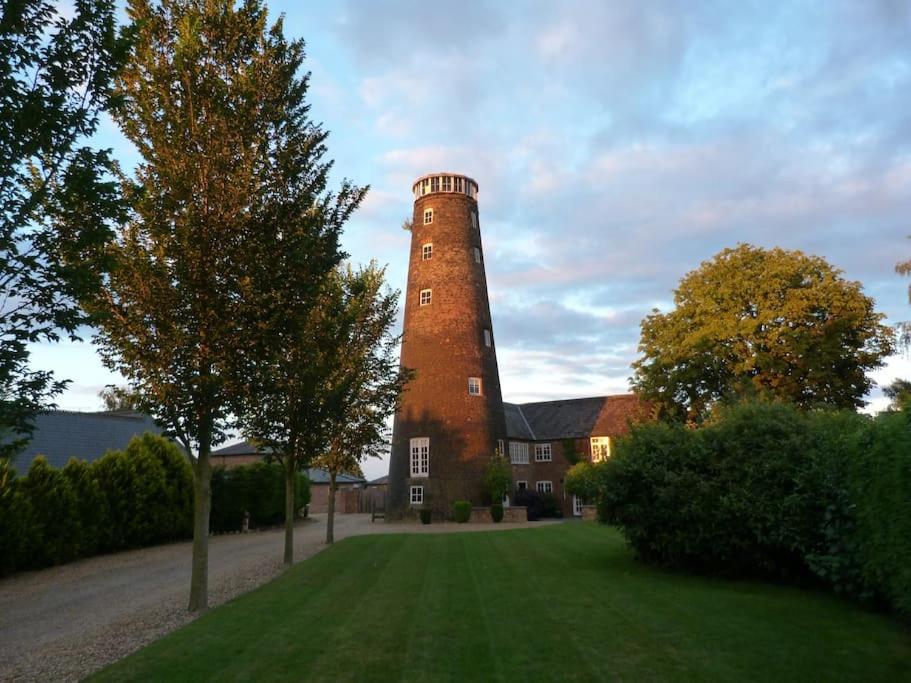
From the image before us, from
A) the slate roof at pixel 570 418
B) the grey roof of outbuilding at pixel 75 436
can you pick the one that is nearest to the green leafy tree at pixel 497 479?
the slate roof at pixel 570 418

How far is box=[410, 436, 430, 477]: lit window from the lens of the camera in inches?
1608

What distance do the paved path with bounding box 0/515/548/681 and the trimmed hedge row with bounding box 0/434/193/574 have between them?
68 cm

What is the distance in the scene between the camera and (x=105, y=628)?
1102 centimetres

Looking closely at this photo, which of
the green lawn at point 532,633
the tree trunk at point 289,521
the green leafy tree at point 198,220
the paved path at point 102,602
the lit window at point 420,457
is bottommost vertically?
the paved path at point 102,602

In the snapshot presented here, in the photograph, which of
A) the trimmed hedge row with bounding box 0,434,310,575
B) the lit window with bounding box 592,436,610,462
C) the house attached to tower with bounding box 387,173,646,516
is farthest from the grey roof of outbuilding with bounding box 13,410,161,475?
the lit window with bounding box 592,436,610,462

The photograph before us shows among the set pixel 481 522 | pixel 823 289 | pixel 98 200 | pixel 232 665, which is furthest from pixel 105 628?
pixel 823 289

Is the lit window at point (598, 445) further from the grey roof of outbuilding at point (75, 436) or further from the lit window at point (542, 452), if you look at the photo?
the grey roof of outbuilding at point (75, 436)

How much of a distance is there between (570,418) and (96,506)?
36.7 metres

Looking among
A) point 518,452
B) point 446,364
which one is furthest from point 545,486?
point 446,364

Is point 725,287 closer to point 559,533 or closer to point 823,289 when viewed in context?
point 823,289

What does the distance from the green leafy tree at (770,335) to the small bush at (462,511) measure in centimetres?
1380

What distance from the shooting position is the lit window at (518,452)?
4850 centimetres

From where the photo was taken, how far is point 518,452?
162ft

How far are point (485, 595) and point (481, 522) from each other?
2765cm
